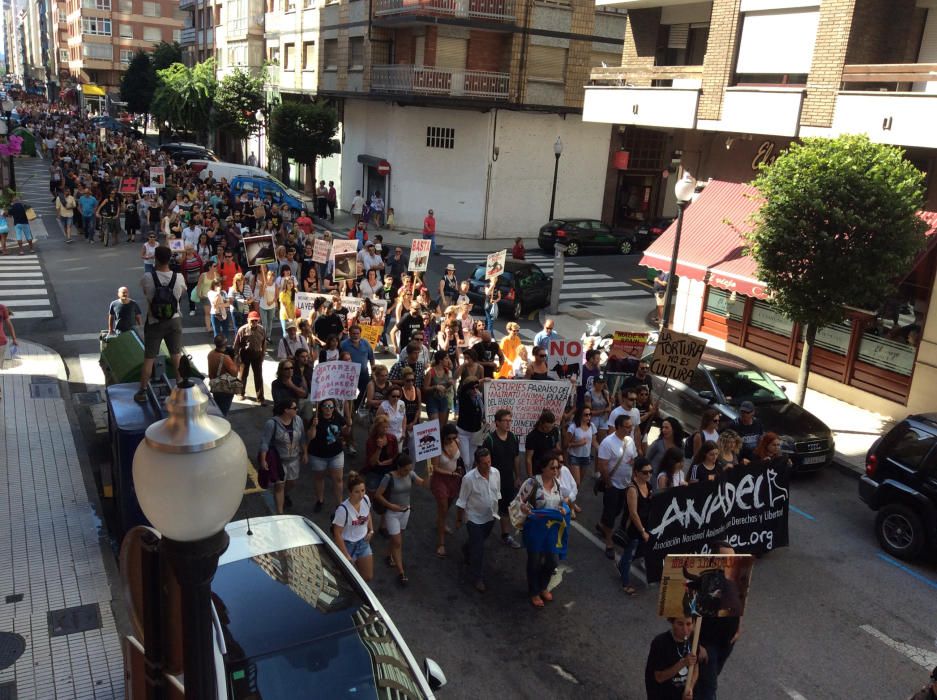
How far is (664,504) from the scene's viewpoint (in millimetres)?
8672

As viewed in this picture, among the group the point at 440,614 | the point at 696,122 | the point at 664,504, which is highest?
the point at 696,122

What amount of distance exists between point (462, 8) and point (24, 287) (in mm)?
19396

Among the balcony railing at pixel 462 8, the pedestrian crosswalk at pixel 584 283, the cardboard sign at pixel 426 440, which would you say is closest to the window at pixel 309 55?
the balcony railing at pixel 462 8

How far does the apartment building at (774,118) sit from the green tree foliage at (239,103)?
29057mm

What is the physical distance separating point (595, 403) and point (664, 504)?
3318 mm

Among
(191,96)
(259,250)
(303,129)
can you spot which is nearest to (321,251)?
(259,250)

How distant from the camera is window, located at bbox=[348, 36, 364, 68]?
3769 centimetres

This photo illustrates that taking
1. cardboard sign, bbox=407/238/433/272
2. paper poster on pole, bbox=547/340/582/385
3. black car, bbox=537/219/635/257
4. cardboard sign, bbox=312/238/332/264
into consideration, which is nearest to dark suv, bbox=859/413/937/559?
paper poster on pole, bbox=547/340/582/385

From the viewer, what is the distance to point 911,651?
840cm

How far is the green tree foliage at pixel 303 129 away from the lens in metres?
37.8

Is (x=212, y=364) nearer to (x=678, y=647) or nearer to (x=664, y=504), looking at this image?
(x=664, y=504)

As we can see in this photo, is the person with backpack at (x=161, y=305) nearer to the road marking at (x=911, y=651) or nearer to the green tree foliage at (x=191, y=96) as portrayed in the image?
the road marking at (x=911, y=651)

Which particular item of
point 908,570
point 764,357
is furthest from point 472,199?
point 908,570

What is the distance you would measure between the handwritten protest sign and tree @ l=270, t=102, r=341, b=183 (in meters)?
29.9
